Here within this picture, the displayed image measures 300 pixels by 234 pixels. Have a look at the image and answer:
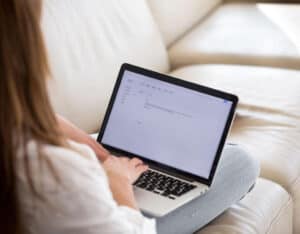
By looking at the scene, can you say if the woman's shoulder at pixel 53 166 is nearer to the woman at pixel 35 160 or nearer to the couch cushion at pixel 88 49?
the woman at pixel 35 160

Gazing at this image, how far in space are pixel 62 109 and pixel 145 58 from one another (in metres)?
0.51

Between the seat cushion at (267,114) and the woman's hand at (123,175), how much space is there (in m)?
0.42

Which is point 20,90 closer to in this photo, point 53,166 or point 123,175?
point 53,166

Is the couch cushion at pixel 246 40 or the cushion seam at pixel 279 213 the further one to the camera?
the couch cushion at pixel 246 40

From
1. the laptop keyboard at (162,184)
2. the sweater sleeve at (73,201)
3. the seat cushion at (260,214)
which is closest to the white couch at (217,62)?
the seat cushion at (260,214)

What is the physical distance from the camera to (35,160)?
40.2 inches

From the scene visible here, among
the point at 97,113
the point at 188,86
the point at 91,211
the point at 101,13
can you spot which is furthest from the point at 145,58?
the point at 91,211

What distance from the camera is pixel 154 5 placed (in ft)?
8.09

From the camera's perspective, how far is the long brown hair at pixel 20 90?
0.98m

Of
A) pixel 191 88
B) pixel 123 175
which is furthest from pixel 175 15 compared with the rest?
pixel 123 175

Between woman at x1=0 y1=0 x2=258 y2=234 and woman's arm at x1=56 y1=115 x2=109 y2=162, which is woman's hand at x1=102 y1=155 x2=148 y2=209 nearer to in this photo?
woman's arm at x1=56 y1=115 x2=109 y2=162

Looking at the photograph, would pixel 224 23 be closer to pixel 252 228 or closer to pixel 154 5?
pixel 154 5

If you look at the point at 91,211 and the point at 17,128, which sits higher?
the point at 17,128

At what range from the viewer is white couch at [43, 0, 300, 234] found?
176 centimetres
